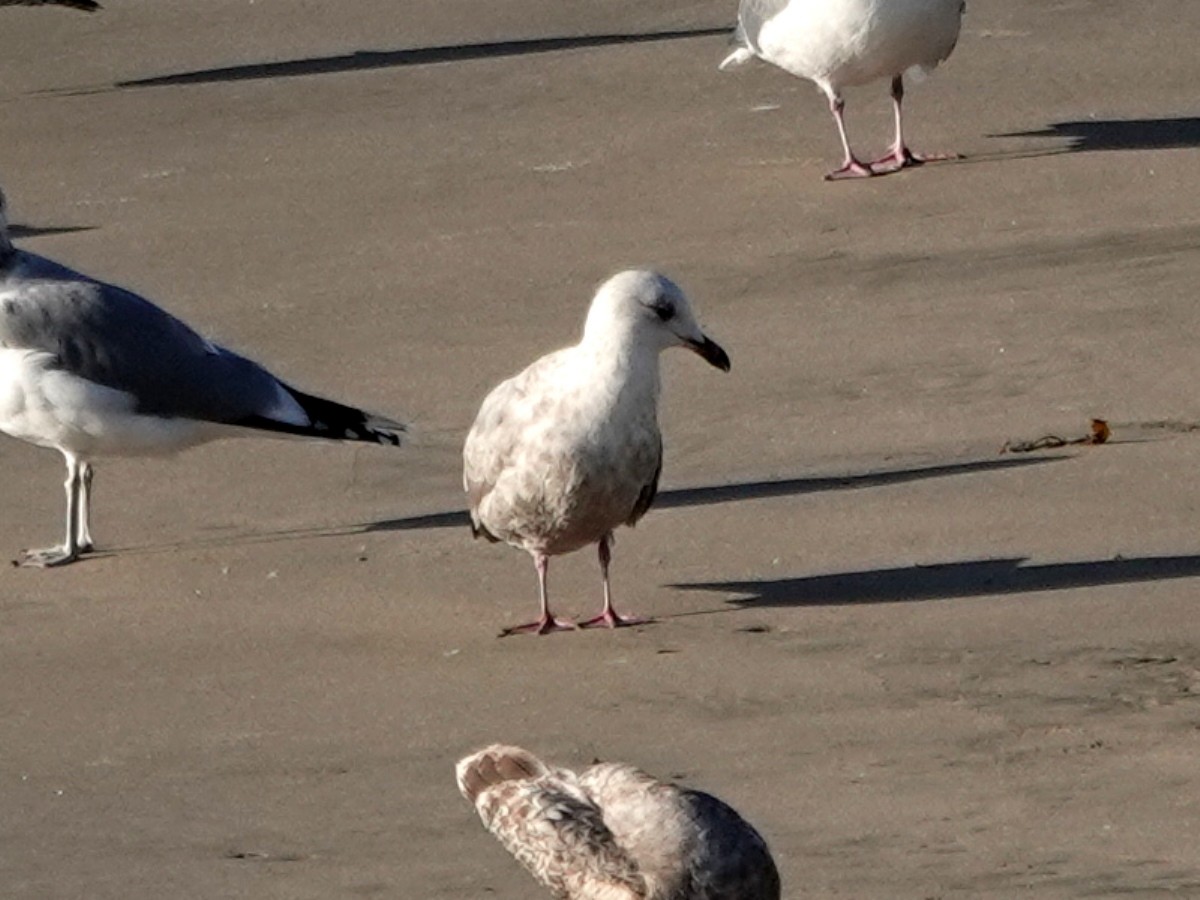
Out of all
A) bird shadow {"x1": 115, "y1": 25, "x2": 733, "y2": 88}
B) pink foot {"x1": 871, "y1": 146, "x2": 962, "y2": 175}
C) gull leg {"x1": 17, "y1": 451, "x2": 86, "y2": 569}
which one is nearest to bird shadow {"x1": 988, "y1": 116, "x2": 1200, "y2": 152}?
pink foot {"x1": 871, "y1": 146, "x2": 962, "y2": 175}

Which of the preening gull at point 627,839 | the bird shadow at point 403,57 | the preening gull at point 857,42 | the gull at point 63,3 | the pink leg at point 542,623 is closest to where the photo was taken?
the preening gull at point 627,839

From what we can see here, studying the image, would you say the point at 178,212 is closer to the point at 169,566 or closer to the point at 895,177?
the point at 895,177

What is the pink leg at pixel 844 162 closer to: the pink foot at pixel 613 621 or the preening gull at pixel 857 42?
the preening gull at pixel 857 42

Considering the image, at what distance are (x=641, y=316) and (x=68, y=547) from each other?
7.47 feet

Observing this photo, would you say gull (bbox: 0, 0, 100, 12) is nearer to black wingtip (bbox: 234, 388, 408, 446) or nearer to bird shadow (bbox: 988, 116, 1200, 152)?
bird shadow (bbox: 988, 116, 1200, 152)

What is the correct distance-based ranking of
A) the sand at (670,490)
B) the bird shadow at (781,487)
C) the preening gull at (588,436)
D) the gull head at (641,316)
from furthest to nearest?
the bird shadow at (781,487) → the gull head at (641,316) → the preening gull at (588,436) → the sand at (670,490)

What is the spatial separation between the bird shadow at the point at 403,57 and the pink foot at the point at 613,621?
30.9ft

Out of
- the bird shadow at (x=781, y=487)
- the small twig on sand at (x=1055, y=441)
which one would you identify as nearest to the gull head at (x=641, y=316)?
the bird shadow at (x=781, y=487)

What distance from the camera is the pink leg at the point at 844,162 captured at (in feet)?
47.6

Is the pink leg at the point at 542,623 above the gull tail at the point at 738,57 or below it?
below

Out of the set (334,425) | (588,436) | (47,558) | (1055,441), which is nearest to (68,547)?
(47,558)

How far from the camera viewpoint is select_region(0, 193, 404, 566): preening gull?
10.3 metres

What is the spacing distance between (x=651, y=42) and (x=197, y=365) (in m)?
7.91

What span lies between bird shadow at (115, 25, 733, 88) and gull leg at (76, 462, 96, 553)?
26.3ft
